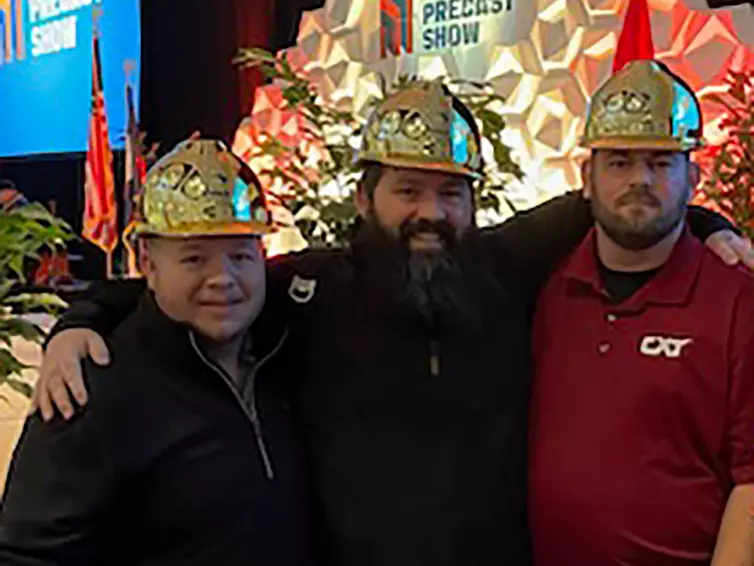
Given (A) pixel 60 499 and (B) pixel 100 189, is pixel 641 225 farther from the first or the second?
(B) pixel 100 189

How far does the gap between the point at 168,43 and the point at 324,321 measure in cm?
567

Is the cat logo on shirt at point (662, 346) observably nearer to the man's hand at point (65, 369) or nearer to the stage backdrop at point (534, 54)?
the man's hand at point (65, 369)

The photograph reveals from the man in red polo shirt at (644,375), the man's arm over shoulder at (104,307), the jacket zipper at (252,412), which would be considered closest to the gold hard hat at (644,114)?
the man in red polo shirt at (644,375)

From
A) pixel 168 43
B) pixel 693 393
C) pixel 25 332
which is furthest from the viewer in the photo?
pixel 168 43

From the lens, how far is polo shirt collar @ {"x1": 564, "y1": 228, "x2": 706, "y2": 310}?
2037mm

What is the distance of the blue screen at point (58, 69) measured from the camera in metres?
7.62

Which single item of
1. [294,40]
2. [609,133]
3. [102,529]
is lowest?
[102,529]

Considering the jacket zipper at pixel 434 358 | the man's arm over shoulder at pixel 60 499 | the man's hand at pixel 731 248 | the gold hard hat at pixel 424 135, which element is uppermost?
the gold hard hat at pixel 424 135

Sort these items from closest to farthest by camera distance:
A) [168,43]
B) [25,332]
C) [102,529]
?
[102,529] < [25,332] < [168,43]

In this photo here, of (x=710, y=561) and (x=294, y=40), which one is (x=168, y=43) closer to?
(x=294, y=40)

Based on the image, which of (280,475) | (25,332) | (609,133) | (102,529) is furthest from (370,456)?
(25,332)

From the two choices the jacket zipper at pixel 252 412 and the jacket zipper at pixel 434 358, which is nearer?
the jacket zipper at pixel 252 412

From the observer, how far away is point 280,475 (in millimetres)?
1975

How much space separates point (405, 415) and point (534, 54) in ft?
10.7
